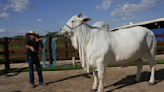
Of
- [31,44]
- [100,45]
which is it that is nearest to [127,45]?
[100,45]

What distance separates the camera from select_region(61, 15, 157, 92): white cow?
3.41m

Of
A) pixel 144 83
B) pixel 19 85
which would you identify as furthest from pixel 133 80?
pixel 19 85

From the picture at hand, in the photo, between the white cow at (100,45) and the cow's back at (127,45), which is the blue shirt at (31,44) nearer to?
the white cow at (100,45)

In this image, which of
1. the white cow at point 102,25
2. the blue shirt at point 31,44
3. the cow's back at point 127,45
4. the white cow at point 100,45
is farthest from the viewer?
the blue shirt at point 31,44

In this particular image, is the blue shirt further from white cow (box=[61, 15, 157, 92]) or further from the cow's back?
the cow's back

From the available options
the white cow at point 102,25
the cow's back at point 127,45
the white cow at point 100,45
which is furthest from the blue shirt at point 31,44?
the cow's back at point 127,45

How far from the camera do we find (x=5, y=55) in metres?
7.19

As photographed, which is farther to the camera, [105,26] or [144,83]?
[144,83]

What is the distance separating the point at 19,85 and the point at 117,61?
343cm

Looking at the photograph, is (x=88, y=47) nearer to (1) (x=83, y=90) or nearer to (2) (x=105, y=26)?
(2) (x=105, y=26)

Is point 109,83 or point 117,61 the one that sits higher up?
point 117,61

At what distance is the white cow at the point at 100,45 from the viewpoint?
3412mm

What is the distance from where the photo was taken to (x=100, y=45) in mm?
3420

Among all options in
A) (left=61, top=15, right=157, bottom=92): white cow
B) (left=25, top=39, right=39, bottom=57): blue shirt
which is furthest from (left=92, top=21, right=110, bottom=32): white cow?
(left=25, top=39, right=39, bottom=57): blue shirt
